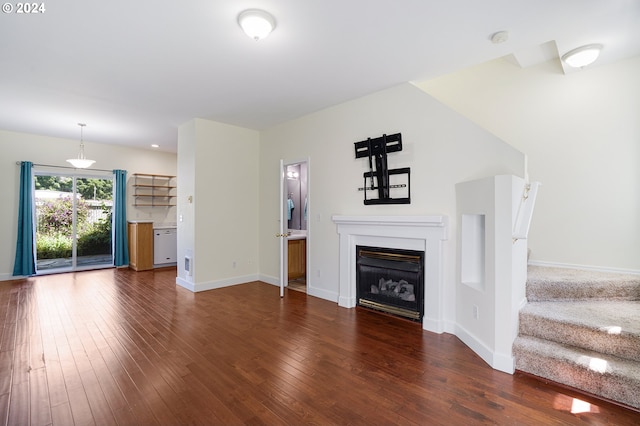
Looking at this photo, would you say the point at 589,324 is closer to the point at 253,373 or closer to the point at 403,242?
the point at 403,242

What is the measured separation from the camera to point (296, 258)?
5.78 metres

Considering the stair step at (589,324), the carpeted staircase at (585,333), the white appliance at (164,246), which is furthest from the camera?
the white appliance at (164,246)

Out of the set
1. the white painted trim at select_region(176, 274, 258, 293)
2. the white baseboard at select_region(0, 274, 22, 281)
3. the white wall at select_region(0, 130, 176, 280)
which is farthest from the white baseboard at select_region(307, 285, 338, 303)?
the white baseboard at select_region(0, 274, 22, 281)

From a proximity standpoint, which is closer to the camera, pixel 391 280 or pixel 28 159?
pixel 391 280

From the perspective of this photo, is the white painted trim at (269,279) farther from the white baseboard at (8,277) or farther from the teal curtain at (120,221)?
the white baseboard at (8,277)

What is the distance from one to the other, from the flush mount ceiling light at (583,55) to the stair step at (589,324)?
2363 mm

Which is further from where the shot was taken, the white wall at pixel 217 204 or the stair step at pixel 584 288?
the white wall at pixel 217 204

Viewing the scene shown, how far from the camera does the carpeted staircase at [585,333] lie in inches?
83.7

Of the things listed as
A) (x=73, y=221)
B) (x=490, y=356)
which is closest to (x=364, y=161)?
(x=490, y=356)

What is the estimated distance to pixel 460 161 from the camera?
10.8 feet

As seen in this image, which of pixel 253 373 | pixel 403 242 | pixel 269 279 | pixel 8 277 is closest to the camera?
pixel 253 373

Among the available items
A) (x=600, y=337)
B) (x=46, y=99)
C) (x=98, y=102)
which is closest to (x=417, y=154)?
(x=600, y=337)

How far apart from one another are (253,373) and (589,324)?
274cm

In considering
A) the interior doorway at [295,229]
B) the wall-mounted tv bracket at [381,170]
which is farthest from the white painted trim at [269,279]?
the wall-mounted tv bracket at [381,170]
